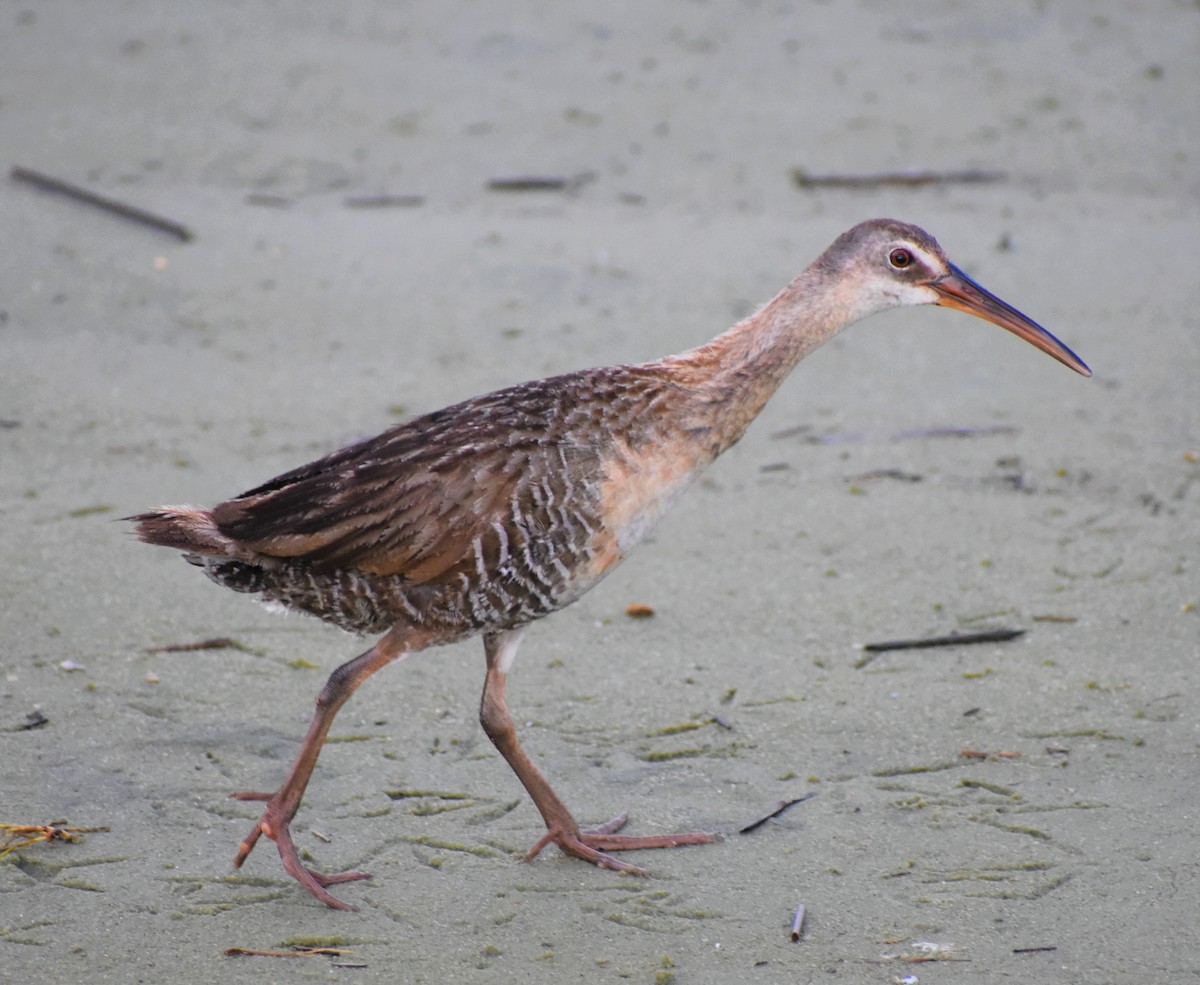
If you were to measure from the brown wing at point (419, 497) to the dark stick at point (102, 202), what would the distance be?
4182 millimetres

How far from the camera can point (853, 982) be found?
393cm

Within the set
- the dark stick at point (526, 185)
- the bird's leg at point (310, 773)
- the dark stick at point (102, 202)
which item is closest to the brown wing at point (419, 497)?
the bird's leg at point (310, 773)

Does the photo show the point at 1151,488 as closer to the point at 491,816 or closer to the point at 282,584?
the point at 491,816

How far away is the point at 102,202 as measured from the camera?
8312 millimetres

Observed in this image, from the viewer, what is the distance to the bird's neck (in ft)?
14.9

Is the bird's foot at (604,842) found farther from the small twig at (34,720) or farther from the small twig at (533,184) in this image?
the small twig at (533,184)

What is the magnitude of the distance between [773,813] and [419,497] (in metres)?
1.41

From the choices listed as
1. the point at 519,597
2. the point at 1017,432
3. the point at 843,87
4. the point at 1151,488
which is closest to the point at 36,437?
the point at 519,597

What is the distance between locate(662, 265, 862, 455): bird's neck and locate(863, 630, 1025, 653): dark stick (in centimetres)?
132

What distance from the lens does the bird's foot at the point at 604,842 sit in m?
4.48

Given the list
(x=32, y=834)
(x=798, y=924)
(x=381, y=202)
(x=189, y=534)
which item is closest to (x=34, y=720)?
(x=32, y=834)

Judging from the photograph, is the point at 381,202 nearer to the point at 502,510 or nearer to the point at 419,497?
the point at 419,497

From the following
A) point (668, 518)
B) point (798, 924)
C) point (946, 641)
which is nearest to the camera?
point (798, 924)

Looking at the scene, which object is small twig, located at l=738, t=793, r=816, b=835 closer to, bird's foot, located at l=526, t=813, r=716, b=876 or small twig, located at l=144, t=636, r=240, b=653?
bird's foot, located at l=526, t=813, r=716, b=876
